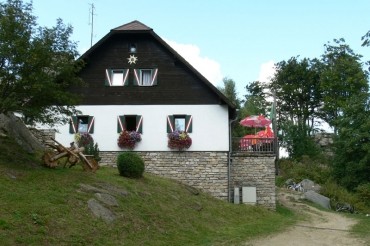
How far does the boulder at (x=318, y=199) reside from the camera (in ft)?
93.1

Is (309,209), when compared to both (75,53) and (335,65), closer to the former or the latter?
(75,53)

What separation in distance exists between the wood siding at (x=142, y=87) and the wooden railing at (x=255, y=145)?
2.71 m

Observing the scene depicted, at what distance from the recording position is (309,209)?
82.5 ft

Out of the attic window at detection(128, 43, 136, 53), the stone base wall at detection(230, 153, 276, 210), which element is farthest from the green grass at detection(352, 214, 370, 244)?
the attic window at detection(128, 43, 136, 53)

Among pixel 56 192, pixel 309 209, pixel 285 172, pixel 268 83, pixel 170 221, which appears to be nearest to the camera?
pixel 56 192

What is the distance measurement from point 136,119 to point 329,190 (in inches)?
597

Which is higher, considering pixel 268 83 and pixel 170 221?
pixel 268 83

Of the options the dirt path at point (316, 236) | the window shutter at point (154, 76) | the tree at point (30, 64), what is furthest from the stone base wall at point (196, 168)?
the tree at point (30, 64)

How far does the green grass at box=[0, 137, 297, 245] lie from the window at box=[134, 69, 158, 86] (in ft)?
20.9

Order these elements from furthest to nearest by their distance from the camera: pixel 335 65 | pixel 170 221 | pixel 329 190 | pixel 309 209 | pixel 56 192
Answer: pixel 335 65 < pixel 329 190 < pixel 309 209 < pixel 170 221 < pixel 56 192

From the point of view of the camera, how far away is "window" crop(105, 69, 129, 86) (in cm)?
2312

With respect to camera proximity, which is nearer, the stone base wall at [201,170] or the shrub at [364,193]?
the stone base wall at [201,170]

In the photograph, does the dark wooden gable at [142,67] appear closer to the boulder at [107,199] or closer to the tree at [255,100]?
the boulder at [107,199]

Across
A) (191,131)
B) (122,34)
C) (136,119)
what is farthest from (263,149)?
(122,34)
